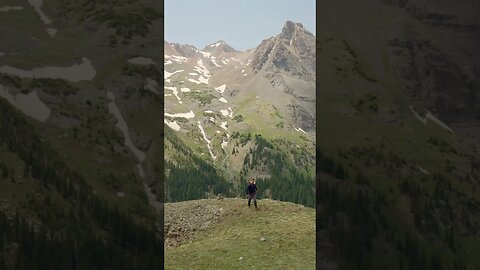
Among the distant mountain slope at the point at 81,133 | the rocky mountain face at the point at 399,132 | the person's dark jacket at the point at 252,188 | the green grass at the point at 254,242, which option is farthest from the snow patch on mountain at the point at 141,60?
the person's dark jacket at the point at 252,188

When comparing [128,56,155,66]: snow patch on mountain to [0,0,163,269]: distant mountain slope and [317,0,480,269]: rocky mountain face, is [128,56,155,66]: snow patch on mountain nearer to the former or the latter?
[0,0,163,269]: distant mountain slope

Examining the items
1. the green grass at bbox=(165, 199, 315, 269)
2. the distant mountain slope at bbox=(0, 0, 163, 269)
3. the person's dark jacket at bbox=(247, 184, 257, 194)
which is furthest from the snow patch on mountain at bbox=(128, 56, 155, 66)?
the person's dark jacket at bbox=(247, 184, 257, 194)

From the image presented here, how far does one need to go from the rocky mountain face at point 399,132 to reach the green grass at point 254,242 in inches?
325

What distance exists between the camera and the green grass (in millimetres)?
19766

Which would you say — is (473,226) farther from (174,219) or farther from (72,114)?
(174,219)

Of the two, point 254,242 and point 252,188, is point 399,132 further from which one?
point 252,188

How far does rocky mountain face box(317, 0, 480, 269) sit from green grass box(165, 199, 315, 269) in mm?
8258

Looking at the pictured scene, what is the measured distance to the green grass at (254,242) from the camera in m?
19.8

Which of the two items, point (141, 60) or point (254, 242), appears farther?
point (254, 242)

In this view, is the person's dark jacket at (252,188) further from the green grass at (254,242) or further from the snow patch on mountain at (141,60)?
the snow patch on mountain at (141,60)

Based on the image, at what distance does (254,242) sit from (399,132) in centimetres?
1203

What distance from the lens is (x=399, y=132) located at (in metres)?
11.8

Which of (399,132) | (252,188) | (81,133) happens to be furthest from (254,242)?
(81,133)

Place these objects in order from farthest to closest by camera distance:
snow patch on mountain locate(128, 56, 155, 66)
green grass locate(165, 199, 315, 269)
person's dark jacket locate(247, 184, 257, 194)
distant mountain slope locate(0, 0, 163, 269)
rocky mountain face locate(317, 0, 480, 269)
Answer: person's dark jacket locate(247, 184, 257, 194), green grass locate(165, 199, 315, 269), snow patch on mountain locate(128, 56, 155, 66), rocky mountain face locate(317, 0, 480, 269), distant mountain slope locate(0, 0, 163, 269)
